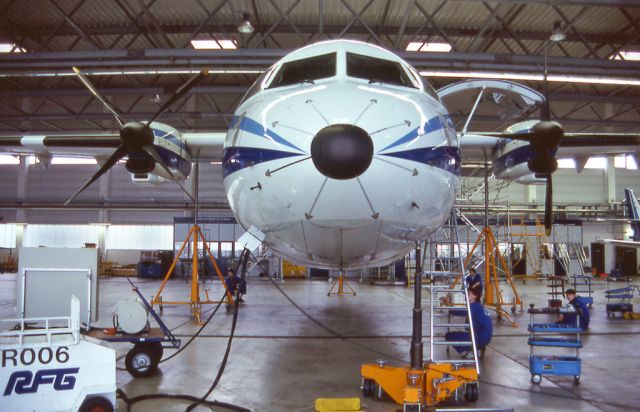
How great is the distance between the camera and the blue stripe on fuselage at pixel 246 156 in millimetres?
4387

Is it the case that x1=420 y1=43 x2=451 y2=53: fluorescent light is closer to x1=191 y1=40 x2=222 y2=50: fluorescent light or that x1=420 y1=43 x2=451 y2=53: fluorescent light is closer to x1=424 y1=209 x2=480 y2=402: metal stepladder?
x1=191 y1=40 x2=222 y2=50: fluorescent light

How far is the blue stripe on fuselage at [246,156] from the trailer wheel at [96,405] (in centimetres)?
291

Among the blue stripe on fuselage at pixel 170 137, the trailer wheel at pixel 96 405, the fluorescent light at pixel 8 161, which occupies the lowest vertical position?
the trailer wheel at pixel 96 405

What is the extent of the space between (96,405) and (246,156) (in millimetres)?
3307

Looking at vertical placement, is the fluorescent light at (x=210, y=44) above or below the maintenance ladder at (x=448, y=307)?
above

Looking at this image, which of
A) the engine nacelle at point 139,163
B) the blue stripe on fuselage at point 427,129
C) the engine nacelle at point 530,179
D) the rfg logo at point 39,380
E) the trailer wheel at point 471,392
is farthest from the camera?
the engine nacelle at point 530,179

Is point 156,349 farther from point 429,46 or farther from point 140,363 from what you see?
point 429,46

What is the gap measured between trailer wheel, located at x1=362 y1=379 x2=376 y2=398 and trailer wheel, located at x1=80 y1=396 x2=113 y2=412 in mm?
A: 3285

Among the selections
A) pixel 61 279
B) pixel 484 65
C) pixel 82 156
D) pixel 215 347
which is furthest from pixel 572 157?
pixel 82 156

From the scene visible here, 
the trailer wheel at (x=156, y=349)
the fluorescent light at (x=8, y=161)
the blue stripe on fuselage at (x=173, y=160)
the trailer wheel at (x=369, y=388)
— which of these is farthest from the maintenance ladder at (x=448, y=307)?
the fluorescent light at (x=8, y=161)

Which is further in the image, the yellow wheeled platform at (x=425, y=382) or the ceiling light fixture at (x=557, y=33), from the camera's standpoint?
the ceiling light fixture at (x=557, y=33)

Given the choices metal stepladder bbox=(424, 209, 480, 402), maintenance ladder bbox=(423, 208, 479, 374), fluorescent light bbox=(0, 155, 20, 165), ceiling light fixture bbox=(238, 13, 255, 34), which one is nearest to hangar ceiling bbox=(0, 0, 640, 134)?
ceiling light fixture bbox=(238, 13, 255, 34)

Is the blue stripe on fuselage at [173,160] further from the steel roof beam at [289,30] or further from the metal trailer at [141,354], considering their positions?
the steel roof beam at [289,30]

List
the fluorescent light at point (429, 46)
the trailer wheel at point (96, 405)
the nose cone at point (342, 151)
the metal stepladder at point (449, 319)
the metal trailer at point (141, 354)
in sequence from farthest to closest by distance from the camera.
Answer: the fluorescent light at point (429, 46) < the metal trailer at point (141, 354) < the metal stepladder at point (449, 319) < the trailer wheel at point (96, 405) < the nose cone at point (342, 151)
